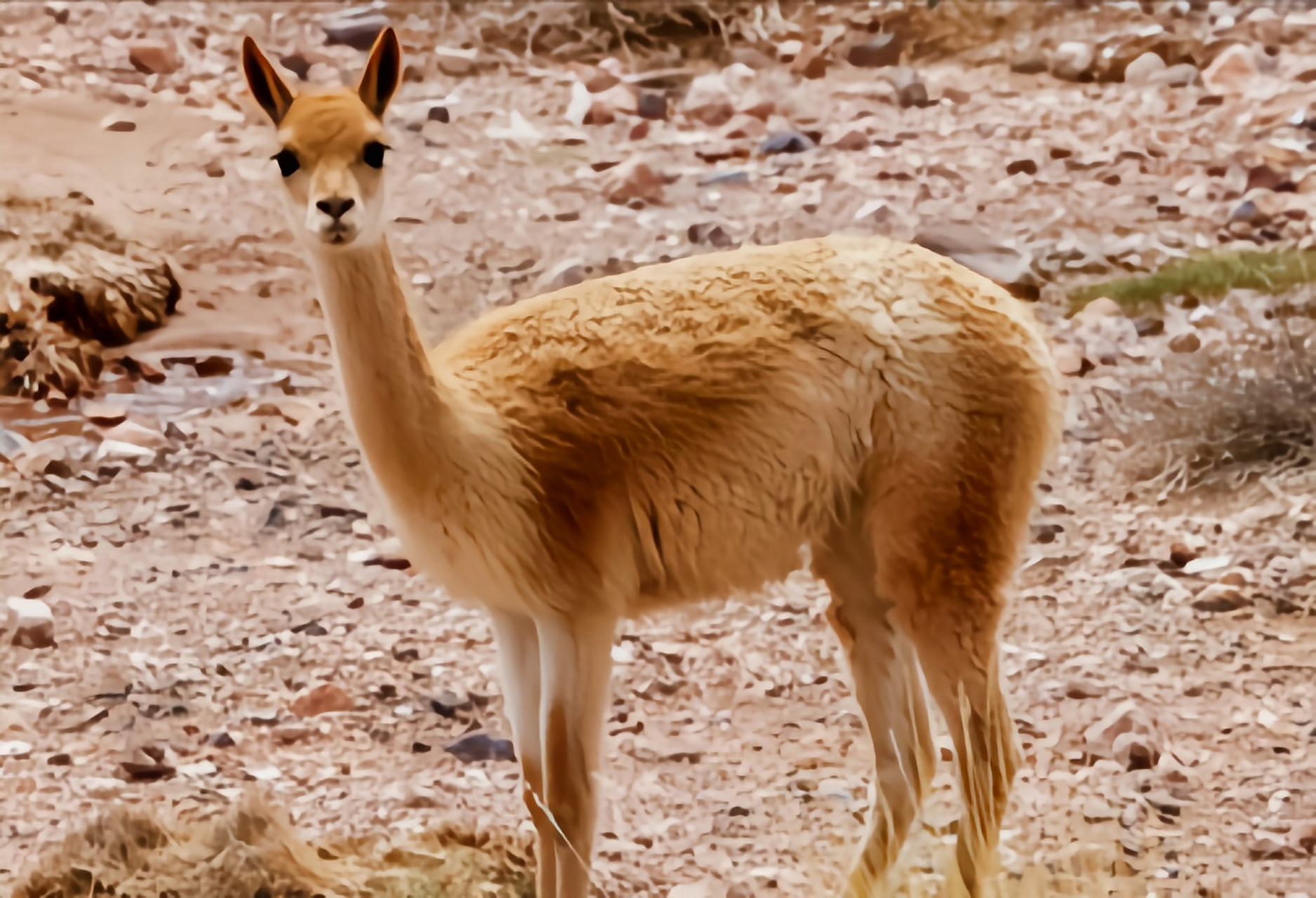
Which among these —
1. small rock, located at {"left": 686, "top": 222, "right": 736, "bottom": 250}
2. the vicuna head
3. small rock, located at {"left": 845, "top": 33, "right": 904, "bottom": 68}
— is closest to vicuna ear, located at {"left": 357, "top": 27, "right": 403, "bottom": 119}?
the vicuna head

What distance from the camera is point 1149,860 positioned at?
5.59 feet

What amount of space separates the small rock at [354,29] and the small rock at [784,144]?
65cm

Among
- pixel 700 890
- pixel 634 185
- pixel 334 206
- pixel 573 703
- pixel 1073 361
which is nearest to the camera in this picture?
pixel 334 206

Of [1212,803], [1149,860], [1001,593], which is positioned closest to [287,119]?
[1001,593]

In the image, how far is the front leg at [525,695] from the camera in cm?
144

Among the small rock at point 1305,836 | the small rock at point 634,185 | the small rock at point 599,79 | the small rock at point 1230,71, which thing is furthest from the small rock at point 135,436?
the small rock at point 1230,71

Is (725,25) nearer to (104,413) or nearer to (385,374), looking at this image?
(104,413)

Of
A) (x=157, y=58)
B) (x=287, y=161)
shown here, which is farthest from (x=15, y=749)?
(x=157, y=58)

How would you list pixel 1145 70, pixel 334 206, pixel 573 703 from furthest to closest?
pixel 1145 70, pixel 573 703, pixel 334 206

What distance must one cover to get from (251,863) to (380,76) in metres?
0.88

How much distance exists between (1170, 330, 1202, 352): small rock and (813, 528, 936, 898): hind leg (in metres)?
1.03

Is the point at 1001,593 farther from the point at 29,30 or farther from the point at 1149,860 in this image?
the point at 29,30

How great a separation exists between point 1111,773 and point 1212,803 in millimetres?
120

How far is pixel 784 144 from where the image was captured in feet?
8.27
